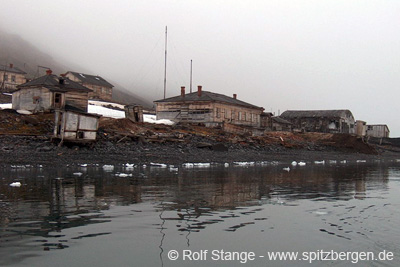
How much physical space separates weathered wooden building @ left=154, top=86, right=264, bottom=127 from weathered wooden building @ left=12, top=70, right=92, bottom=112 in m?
12.9

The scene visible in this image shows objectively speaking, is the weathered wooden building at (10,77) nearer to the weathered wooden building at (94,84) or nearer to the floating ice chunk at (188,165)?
the weathered wooden building at (94,84)

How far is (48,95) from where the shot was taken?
42.1 meters

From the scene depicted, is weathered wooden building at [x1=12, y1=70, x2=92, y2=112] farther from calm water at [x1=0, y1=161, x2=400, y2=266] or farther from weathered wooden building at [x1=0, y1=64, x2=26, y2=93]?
weathered wooden building at [x1=0, y1=64, x2=26, y2=93]

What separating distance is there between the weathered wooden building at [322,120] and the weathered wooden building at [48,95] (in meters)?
47.6

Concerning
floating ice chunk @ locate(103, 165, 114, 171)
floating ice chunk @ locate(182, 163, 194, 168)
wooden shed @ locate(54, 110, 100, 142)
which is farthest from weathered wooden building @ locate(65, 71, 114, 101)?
floating ice chunk @ locate(103, 165, 114, 171)

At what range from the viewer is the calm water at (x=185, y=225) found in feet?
22.7

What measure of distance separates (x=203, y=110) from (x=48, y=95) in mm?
19345

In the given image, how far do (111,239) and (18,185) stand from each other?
934cm

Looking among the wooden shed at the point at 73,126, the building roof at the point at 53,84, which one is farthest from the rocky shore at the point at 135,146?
the building roof at the point at 53,84

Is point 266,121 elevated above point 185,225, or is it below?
above

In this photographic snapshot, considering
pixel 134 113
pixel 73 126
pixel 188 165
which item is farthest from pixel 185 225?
pixel 134 113

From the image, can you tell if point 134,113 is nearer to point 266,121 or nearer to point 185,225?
point 266,121

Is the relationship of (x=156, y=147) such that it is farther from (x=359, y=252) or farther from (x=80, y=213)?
(x=359, y=252)

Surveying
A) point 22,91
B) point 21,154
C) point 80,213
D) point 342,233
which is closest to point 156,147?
point 21,154
